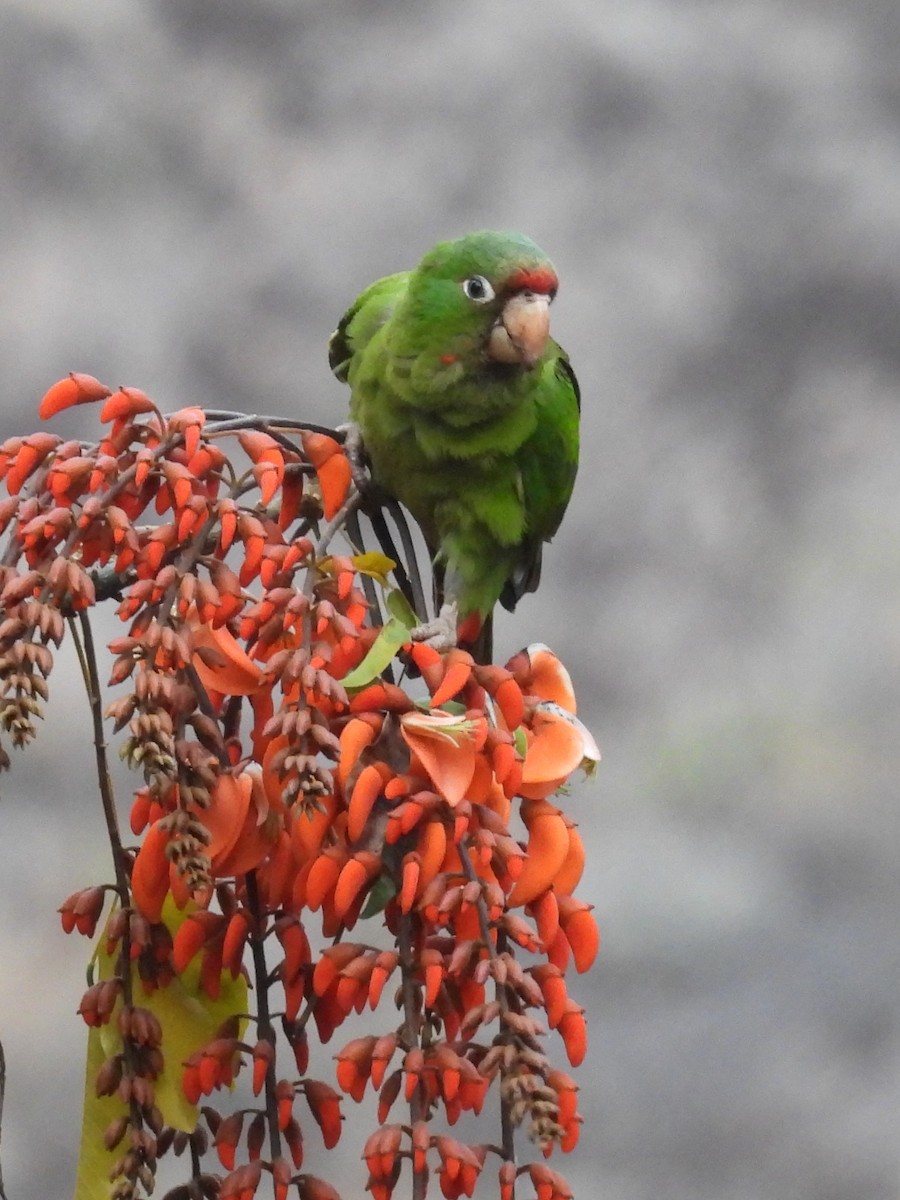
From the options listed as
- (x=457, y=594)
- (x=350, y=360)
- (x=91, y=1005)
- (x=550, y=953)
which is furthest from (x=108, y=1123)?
(x=350, y=360)

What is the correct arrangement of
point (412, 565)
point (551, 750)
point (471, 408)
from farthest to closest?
point (471, 408) → point (412, 565) → point (551, 750)

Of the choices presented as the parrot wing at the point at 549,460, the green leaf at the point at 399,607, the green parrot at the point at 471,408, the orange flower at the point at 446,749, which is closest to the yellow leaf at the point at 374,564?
the green leaf at the point at 399,607

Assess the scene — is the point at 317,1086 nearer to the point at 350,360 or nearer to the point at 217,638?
the point at 217,638

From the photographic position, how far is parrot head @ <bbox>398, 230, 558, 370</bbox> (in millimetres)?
935

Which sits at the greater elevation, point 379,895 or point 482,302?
point 482,302

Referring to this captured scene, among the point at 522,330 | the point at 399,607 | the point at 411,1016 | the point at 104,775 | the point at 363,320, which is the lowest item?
the point at 411,1016

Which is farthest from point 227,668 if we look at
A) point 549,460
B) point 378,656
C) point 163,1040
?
point 549,460

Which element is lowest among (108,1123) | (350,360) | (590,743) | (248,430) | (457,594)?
(108,1123)

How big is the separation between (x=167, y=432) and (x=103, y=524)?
2.4 inches

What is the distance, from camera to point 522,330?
944 mm

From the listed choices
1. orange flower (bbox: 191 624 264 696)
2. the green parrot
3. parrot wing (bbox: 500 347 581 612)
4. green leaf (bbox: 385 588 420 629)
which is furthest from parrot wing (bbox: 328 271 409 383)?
orange flower (bbox: 191 624 264 696)

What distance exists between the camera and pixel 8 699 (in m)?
0.50

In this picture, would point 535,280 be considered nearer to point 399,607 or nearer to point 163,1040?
point 399,607

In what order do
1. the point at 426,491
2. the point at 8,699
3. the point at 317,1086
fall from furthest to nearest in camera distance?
the point at 426,491
the point at 317,1086
the point at 8,699
